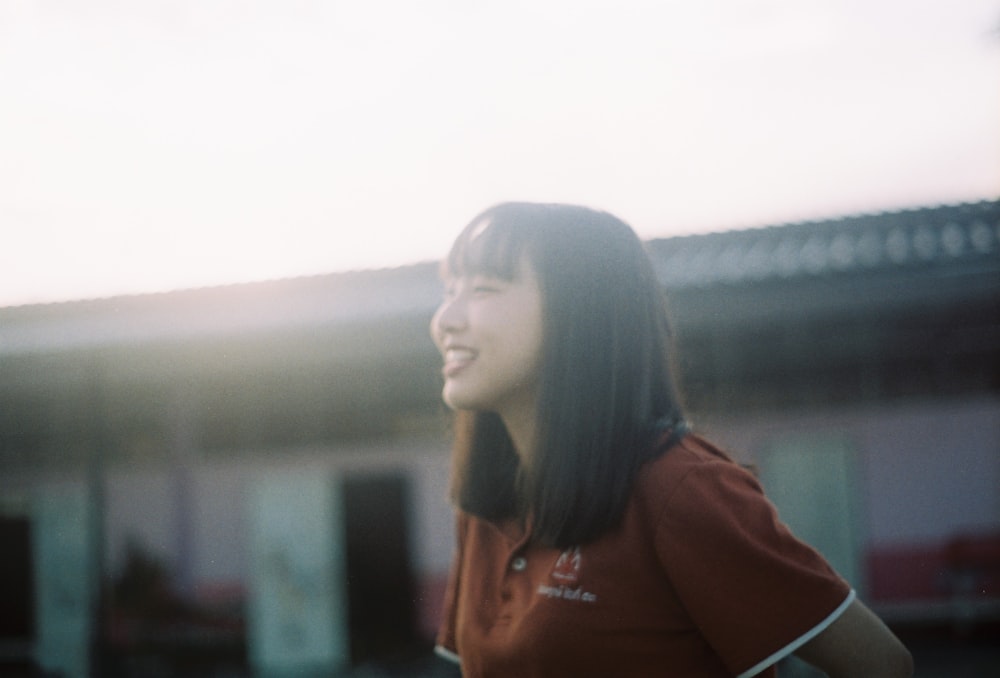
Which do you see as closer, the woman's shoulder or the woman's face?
the woman's shoulder

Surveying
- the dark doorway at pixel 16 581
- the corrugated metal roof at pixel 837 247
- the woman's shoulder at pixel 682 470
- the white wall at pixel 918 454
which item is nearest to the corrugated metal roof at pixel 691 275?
the corrugated metal roof at pixel 837 247

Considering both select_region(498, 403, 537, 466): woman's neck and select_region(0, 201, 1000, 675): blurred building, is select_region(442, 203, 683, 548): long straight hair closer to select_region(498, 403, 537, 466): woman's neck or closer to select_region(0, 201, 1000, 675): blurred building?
select_region(498, 403, 537, 466): woman's neck

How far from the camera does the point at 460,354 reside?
1.40 m

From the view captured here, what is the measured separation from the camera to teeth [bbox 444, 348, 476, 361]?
1396 millimetres

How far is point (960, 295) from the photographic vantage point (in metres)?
5.02

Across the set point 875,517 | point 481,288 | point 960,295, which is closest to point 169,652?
point 875,517

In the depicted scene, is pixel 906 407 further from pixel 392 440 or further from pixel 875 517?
pixel 392 440

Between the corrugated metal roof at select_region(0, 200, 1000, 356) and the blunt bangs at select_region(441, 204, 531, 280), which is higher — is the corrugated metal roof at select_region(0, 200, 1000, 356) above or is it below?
below

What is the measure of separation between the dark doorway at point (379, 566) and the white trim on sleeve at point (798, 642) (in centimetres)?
739

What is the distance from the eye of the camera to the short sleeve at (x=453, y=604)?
1616 mm

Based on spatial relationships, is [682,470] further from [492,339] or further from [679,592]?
[492,339]

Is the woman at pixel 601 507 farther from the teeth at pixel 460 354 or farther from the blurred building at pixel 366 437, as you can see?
the blurred building at pixel 366 437

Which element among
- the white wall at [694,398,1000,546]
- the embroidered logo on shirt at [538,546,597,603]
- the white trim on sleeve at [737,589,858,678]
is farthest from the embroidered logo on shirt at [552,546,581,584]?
the white wall at [694,398,1000,546]

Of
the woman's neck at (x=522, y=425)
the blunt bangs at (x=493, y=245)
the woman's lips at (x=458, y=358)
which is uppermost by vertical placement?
the blunt bangs at (x=493, y=245)
